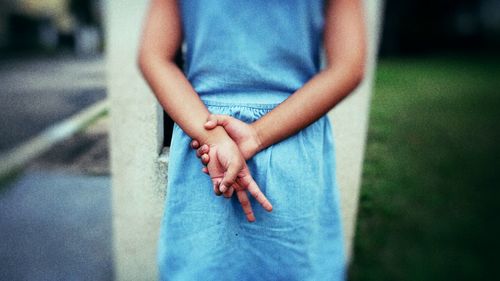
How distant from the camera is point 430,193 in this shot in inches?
128

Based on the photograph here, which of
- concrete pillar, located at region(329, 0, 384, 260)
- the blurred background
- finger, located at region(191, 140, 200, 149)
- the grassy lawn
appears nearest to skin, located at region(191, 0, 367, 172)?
finger, located at region(191, 140, 200, 149)

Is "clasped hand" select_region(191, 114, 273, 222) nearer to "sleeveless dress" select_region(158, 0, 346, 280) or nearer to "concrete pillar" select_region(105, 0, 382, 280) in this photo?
"sleeveless dress" select_region(158, 0, 346, 280)

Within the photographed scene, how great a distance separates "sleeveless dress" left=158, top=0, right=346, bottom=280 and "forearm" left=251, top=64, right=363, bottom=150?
22 mm

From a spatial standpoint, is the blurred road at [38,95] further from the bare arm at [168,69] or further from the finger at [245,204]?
the finger at [245,204]

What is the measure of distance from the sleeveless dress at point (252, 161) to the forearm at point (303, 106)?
2cm

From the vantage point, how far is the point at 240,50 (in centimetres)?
88

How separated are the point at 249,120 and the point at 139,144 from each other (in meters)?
0.89

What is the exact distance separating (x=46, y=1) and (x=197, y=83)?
2417 cm

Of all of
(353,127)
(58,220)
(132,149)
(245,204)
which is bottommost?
(58,220)

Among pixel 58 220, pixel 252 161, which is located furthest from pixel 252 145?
pixel 58 220

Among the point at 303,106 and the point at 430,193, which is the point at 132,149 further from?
the point at 430,193

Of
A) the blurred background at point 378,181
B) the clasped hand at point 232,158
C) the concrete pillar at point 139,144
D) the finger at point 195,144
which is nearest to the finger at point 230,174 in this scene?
the clasped hand at point 232,158

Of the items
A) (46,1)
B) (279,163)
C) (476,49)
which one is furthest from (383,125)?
(46,1)

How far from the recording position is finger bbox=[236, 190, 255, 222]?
0.86m
